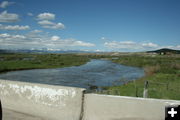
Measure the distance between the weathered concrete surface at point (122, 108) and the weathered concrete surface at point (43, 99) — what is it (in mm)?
286

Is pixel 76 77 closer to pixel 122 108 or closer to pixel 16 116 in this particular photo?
pixel 16 116

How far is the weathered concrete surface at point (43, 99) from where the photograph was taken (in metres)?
4.46

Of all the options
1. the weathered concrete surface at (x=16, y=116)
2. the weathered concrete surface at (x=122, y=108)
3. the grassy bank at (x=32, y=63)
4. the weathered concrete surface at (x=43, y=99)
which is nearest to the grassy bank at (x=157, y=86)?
the weathered concrete surface at (x=122, y=108)

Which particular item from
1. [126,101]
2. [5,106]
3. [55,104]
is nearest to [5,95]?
[5,106]

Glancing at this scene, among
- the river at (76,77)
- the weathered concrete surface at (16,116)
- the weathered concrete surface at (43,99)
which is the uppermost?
the weathered concrete surface at (43,99)

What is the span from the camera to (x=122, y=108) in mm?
4105

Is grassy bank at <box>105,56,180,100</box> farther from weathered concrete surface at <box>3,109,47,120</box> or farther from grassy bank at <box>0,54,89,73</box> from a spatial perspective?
grassy bank at <box>0,54,89,73</box>

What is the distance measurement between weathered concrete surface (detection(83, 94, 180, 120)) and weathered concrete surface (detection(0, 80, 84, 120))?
286mm

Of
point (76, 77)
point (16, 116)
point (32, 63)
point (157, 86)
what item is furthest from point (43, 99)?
point (32, 63)

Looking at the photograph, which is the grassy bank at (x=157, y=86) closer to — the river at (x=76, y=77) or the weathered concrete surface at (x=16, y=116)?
the river at (x=76, y=77)

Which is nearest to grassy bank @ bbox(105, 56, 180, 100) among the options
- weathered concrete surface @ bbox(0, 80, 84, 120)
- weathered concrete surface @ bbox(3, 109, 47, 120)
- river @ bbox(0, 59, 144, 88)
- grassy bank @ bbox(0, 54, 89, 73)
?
river @ bbox(0, 59, 144, 88)

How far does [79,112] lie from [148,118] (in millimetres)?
1546

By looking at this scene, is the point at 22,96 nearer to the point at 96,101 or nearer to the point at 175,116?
the point at 96,101

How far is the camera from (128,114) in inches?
159
